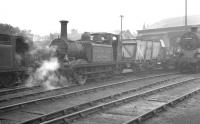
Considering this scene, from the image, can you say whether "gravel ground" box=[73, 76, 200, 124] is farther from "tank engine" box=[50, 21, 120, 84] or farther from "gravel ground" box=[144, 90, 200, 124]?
"tank engine" box=[50, 21, 120, 84]

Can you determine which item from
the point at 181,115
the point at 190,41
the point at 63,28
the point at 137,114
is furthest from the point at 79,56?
the point at 190,41

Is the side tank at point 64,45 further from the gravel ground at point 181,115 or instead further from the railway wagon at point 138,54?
the gravel ground at point 181,115

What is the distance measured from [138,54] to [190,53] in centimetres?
401

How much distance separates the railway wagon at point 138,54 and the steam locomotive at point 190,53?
244 cm

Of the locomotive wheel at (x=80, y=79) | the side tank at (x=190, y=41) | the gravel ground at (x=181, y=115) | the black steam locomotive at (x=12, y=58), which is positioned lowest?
the gravel ground at (x=181, y=115)

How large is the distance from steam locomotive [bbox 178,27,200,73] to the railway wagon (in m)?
2.44

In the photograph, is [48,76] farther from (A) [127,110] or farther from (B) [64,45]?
(A) [127,110]

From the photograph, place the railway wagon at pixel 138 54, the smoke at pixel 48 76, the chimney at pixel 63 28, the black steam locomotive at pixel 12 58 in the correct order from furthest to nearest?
the railway wagon at pixel 138 54 → the chimney at pixel 63 28 → the smoke at pixel 48 76 → the black steam locomotive at pixel 12 58

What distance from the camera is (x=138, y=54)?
20.5 meters

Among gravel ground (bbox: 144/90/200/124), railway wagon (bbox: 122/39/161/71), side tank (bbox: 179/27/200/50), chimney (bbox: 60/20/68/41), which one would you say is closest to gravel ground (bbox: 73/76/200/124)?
gravel ground (bbox: 144/90/200/124)

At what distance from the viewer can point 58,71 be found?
13281mm

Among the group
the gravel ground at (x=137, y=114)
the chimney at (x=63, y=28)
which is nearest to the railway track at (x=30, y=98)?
the gravel ground at (x=137, y=114)

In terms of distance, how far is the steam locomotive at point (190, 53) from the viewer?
2044 centimetres

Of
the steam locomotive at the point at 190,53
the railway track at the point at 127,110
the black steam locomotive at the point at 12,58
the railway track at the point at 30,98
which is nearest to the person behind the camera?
the railway track at the point at 127,110
